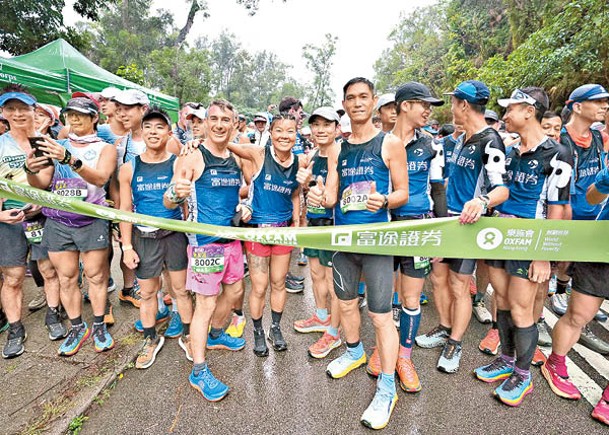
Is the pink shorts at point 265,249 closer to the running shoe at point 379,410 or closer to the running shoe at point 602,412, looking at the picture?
the running shoe at point 379,410

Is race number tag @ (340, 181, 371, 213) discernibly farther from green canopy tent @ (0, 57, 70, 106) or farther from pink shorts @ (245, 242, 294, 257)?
green canopy tent @ (0, 57, 70, 106)

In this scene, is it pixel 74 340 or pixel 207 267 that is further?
pixel 74 340

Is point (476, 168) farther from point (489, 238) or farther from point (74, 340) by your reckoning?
point (74, 340)

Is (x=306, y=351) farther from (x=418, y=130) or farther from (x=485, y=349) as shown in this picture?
(x=418, y=130)

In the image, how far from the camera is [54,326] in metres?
3.50

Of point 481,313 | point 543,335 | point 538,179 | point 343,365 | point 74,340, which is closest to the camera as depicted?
point 538,179

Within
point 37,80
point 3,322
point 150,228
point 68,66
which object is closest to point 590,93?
point 150,228

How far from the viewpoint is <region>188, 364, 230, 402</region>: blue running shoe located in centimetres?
269

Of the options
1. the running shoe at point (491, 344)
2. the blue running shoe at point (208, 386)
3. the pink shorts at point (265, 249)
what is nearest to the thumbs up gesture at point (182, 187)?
the pink shorts at point (265, 249)

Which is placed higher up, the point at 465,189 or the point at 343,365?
the point at 465,189

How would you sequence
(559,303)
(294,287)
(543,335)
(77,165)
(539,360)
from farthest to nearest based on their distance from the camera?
(294,287)
(559,303)
(543,335)
(539,360)
(77,165)

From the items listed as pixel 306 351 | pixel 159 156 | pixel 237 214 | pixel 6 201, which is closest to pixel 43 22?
pixel 6 201

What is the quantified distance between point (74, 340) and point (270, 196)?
2.43 meters

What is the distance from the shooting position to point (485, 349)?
335 cm
